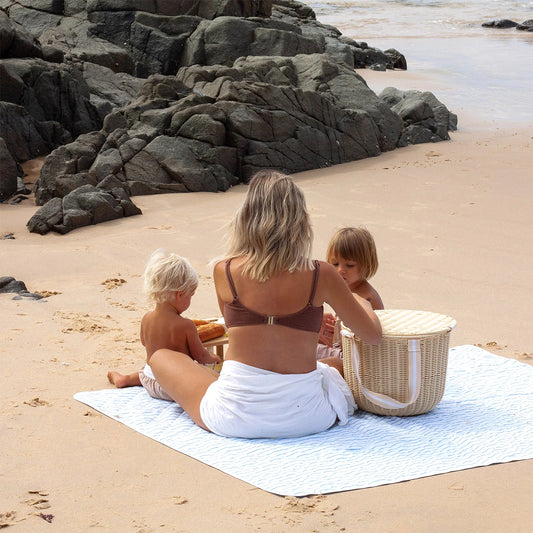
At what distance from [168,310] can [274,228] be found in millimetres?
1063

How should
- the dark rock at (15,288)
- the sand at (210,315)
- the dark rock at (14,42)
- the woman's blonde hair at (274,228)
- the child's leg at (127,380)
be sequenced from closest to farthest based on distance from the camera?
the sand at (210,315), the woman's blonde hair at (274,228), the child's leg at (127,380), the dark rock at (15,288), the dark rock at (14,42)

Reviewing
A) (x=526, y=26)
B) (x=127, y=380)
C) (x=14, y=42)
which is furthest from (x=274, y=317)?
(x=526, y=26)

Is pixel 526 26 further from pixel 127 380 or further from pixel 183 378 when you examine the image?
pixel 183 378

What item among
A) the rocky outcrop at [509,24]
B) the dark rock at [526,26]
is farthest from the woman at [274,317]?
the rocky outcrop at [509,24]

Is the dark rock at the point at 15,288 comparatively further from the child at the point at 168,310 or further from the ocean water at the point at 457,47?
the ocean water at the point at 457,47

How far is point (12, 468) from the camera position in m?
3.83

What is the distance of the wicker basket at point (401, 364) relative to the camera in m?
4.34

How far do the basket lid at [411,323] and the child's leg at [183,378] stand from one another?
96 centimetres

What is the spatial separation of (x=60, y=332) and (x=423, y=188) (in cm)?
730

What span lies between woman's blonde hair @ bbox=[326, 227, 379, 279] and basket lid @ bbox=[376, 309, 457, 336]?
1.02 feet

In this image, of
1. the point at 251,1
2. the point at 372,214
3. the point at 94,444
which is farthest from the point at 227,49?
the point at 94,444

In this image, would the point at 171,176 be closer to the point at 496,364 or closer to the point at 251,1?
the point at 496,364

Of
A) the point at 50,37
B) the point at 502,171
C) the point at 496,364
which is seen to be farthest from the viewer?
the point at 50,37

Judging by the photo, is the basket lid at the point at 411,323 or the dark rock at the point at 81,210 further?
the dark rock at the point at 81,210
